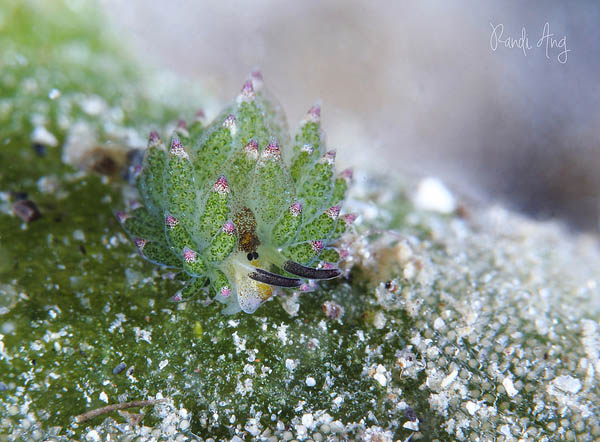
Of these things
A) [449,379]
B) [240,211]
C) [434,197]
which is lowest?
[449,379]

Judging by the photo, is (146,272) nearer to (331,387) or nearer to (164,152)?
(164,152)

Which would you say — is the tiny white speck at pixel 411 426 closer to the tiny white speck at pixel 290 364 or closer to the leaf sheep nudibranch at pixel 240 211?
the tiny white speck at pixel 290 364

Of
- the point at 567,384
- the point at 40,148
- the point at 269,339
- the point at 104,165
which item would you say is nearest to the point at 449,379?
the point at 567,384

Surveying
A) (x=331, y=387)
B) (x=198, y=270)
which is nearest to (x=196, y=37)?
(x=198, y=270)

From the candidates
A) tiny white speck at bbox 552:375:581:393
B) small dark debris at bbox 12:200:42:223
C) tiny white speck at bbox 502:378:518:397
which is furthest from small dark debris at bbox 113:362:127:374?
tiny white speck at bbox 552:375:581:393

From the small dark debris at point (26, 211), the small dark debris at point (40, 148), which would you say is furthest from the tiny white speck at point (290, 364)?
the small dark debris at point (40, 148)

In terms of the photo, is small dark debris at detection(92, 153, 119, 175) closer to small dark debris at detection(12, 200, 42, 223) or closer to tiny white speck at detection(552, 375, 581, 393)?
small dark debris at detection(12, 200, 42, 223)

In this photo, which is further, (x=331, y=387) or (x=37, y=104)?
(x=37, y=104)

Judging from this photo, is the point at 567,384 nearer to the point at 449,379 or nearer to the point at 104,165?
the point at 449,379
